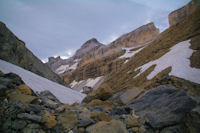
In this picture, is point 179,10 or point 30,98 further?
point 179,10

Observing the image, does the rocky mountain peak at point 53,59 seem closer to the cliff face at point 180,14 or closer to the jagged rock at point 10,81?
the cliff face at point 180,14

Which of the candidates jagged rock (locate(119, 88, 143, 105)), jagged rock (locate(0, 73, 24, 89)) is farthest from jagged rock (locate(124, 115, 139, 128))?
jagged rock (locate(0, 73, 24, 89))

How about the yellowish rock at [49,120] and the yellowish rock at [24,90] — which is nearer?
the yellowish rock at [49,120]

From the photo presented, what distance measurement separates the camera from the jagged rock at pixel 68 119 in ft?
12.6

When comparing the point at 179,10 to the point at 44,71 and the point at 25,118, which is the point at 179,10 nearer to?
the point at 44,71

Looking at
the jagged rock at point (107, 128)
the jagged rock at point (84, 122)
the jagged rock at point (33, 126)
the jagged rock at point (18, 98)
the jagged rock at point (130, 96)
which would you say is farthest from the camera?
the jagged rock at point (130, 96)

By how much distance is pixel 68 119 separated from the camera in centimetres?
411

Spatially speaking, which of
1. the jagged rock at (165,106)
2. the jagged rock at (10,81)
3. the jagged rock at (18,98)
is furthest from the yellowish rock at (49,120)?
the jagged rock at (165,106)

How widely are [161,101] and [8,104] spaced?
6.06 m

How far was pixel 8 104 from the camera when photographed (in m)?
3.32

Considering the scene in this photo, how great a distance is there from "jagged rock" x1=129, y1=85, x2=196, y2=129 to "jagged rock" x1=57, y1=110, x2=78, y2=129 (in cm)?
301

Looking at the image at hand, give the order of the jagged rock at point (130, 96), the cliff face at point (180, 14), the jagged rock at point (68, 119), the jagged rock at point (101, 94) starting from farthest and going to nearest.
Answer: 1. the cliff face at point (180, 14)
2. the jagged rock at point (101, 94)
3. the jagged rock at point (130, 96)
4. the jagged rock at point (68, 119)

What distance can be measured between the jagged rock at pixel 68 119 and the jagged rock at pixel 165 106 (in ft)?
9.88

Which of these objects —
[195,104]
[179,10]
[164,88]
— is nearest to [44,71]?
[164,88]
